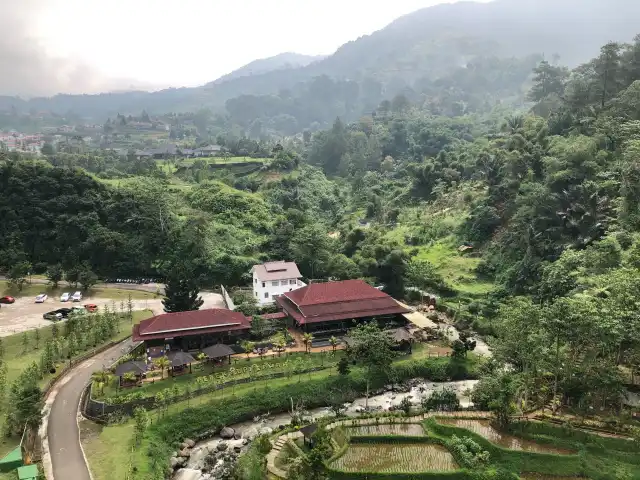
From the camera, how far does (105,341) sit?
32750 millimetres

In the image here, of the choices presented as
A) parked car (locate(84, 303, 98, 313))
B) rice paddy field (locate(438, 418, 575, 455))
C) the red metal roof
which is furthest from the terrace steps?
parked car (locate(84, 303, 98, 313))

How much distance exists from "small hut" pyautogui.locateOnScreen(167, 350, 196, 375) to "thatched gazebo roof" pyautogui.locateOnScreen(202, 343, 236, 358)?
36.1 inches

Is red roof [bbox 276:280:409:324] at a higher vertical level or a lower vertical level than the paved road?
higher

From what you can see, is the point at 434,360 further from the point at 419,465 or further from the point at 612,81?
the point at 612,81

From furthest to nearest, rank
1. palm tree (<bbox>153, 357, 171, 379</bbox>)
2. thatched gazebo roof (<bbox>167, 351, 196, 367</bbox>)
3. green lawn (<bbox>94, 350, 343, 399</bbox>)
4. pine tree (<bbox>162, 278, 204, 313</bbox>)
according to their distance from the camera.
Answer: pine tree (<bbox>162, 278, 204, 313</bbox>) < thatched gazebo roof (<bbox>167, 351, 196, 367</bbox>) < palm tree (<bbox>153, 357, 171, 379</bbox>) < green lawn (<bbox>94, 350, 343, 399</bbox>)

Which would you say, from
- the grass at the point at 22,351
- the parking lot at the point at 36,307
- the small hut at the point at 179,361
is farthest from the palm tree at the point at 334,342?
the grass at the point at 22,351

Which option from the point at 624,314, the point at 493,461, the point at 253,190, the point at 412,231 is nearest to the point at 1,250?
the point at 253,190

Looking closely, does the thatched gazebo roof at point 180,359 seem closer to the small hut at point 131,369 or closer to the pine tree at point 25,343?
the small hut at point 131,369

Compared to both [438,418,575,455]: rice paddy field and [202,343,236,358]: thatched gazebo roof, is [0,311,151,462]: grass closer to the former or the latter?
[202,343,236,358]: thatched gazebo roof

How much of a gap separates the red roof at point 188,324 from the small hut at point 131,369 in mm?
3386

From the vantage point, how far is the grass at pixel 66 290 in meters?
41.8

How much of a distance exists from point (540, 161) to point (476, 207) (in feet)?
26.4

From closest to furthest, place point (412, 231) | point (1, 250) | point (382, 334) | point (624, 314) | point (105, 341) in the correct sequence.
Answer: point (624, 314), point (382, 334), point (105, 341), point (1, 250), point (412, 231)

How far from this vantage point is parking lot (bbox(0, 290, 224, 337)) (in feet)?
114
